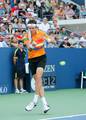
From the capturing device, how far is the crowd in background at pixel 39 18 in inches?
739

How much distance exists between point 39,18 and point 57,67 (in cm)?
604

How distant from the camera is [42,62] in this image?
10.2 m

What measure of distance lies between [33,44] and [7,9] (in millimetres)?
11298

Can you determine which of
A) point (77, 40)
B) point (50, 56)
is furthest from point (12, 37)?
point (77, 40)

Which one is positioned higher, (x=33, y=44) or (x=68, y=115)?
(x=33, y=44)

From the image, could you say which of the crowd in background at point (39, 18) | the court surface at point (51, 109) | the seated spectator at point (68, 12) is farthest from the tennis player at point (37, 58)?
the seated spectator at point (68, 12)

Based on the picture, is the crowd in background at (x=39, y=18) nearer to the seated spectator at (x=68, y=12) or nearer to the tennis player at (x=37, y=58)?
the seated spectator at (x=68, y=12)

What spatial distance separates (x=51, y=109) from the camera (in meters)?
11.2

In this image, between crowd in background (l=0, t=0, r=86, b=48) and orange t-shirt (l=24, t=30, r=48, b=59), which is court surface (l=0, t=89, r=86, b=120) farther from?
crowd in background (l=0, t=0, r=86, b=48)

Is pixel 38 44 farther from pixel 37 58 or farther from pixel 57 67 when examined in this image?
pixel 57 67

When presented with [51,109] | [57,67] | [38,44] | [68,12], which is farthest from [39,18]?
[38,44]

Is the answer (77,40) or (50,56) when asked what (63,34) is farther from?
(50,56)

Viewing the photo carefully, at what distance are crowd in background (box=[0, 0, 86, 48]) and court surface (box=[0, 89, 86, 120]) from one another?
9.94 ft

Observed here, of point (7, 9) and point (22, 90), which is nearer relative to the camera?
point (22, 90)
